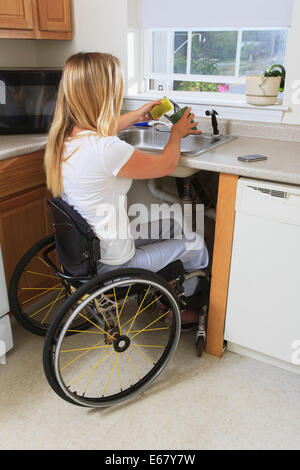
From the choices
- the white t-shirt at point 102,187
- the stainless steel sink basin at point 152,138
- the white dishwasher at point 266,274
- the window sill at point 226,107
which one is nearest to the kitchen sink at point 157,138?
the stainless steel sink basin at point 152,138

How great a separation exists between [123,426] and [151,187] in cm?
123

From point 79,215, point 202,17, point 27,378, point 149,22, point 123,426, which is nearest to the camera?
point 79,215

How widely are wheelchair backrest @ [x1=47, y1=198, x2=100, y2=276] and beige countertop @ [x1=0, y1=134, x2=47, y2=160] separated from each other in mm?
422

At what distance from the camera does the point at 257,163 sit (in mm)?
1564

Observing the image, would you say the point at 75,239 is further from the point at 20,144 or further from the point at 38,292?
the point at 38,292

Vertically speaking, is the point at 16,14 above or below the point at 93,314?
above

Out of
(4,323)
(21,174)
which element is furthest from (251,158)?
(4,323)

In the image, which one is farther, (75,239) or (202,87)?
(202,87)

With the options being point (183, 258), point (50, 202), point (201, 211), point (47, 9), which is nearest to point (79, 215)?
point (50, 202)

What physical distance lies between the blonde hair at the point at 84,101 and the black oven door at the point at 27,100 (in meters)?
0.63

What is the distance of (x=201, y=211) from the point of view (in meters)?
2.18

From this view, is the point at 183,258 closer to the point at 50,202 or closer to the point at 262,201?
the point at 262,201

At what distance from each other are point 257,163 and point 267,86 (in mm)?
603
